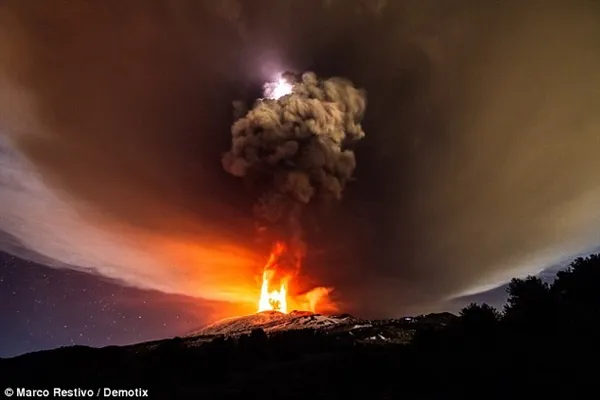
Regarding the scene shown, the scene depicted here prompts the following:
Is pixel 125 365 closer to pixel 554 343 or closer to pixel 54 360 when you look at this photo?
pixel 54 360

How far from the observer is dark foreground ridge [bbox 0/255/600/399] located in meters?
23.4

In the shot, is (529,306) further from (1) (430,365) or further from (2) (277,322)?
(2) (277,322)

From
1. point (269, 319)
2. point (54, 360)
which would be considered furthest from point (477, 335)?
point (269, 319)

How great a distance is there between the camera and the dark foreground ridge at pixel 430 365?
2341 cm

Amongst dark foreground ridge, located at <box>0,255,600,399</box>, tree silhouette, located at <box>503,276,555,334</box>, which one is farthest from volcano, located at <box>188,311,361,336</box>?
tree silhouette, located at <box>503,276,555,334</box>

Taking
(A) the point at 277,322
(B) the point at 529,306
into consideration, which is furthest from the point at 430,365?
(A) the point at 277,322

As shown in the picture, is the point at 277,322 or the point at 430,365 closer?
the point at 430,365

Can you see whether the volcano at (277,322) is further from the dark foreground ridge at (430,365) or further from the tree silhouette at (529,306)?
the tree silhouette at (529,306)

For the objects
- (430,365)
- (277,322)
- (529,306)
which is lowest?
(430,365)

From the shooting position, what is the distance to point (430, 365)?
28.4m

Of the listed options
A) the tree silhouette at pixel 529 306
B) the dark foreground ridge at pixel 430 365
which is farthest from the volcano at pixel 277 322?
the tree silhouette at pixel 529 306

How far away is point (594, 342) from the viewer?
2614cm

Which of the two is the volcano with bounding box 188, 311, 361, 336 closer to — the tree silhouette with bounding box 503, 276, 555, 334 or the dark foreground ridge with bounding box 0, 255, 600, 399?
the dark foreground ridge with bounding box 0, 255, 600, 399

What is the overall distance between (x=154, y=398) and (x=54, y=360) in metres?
30.1
